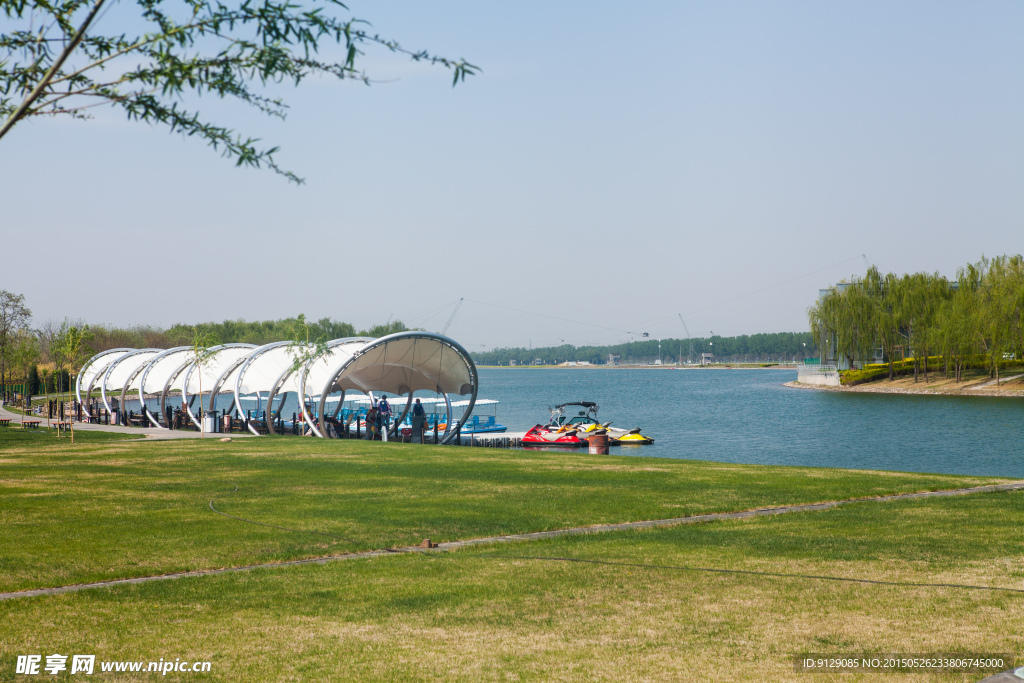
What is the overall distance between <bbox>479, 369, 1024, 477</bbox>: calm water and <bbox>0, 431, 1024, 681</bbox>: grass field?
2045 cm

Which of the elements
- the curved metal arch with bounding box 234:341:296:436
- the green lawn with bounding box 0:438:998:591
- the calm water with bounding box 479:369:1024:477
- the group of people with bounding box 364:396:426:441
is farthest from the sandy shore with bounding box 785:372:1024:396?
the curved metal arch with bounding box 234:341:296:436

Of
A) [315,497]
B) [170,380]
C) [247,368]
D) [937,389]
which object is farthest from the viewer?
[937,389]

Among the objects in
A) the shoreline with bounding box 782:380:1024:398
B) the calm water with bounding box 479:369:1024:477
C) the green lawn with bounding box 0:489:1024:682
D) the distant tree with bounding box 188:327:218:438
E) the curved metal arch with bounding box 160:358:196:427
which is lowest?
the calm water with bounding box 479:369:1024:477

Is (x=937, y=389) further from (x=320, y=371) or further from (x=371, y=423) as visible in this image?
(x=320, y=371)

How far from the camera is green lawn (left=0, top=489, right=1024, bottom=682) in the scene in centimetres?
548

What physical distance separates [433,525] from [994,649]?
23.7 feet

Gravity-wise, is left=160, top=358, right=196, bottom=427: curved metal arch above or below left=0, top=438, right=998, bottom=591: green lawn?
above

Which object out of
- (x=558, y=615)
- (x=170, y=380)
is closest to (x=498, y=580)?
(x=558, y=615)

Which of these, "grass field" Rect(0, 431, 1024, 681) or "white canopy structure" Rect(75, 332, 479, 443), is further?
"white canopy structure" Rect(75, 332, 479, 443)

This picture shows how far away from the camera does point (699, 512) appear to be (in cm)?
1236

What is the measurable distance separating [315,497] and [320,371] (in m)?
18.9

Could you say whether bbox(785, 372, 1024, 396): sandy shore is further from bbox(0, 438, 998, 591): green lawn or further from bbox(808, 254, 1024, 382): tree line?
bbox(0, 438, 998, 591): green lawn

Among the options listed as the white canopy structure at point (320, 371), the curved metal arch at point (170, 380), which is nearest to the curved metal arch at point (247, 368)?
the white canopy structure at point (320, 371)

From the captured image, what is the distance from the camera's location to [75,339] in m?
39.9
